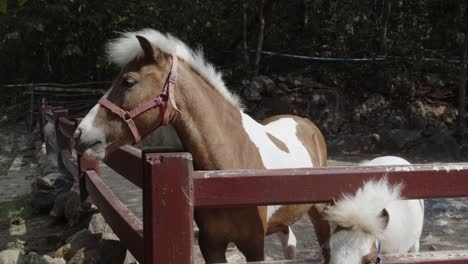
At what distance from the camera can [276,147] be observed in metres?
3.36

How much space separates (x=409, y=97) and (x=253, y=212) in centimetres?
1063

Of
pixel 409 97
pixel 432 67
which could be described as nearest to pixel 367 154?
pixel 409 97

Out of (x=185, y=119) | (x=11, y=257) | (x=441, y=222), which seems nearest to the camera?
(x=185, y=119)

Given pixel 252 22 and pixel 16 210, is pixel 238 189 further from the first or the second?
pixel 252 22

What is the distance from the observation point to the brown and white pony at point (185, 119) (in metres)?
2.62

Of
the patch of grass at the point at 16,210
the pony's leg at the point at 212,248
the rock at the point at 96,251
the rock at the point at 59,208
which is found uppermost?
the pony's leg at the point at 212,248

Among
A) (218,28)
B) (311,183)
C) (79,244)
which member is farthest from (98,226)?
(218,28)

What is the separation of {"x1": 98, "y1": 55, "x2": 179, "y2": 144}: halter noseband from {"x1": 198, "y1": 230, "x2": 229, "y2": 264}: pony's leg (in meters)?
0.64

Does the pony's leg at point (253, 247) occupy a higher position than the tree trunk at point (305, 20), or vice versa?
the tree trunk at point (305, 20)

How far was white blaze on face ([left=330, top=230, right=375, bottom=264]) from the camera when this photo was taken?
6.22 feet

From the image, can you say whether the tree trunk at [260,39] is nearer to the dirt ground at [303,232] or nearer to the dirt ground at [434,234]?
the dirt ground at [303,232]

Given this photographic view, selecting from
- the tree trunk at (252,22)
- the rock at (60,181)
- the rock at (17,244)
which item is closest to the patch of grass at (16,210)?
the rock at (60,181)

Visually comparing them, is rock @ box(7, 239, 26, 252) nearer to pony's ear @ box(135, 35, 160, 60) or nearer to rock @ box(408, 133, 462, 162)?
pony's ear @ box(135, 35, 160, 60)

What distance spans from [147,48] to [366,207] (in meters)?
1.41
